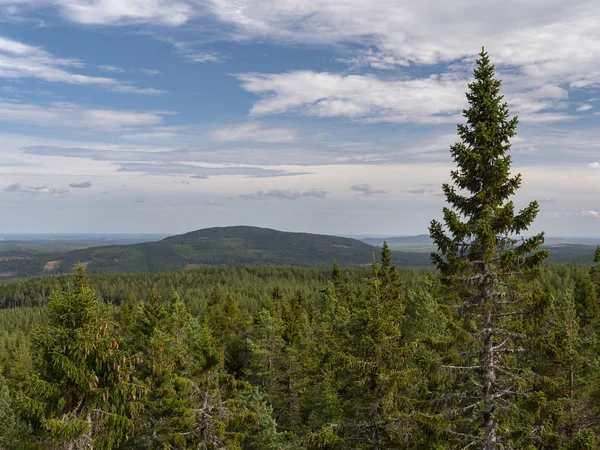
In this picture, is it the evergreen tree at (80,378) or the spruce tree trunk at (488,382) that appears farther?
the evergreen tree at (80,378)

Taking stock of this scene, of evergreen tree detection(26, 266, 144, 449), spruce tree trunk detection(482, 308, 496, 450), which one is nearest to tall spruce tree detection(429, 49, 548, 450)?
spruce tree trunk detection(482, 308, 496, 450)

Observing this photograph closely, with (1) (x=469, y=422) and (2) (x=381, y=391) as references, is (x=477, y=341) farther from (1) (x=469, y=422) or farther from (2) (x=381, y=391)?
(2) (x=381, y=391)

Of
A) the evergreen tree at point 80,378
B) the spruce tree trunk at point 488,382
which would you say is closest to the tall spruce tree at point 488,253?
the spruce tree trunk at point 488,382

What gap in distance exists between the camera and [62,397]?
50.3 ft

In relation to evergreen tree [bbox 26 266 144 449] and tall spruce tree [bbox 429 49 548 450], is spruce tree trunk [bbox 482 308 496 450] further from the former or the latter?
evergreen tree [bbox 26 266 144 449]

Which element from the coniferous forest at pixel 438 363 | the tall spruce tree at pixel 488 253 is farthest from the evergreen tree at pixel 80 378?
the tall spruce tree at pixel 488 253

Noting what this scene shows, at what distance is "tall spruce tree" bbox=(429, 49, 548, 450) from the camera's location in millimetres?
14461

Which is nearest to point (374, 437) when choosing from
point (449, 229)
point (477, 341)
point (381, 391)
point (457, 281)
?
point (381, 391)

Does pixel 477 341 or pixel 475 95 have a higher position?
pixel 475 95

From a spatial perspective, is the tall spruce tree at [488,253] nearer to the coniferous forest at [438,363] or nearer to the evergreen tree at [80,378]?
the coniferous forest at [438,363]

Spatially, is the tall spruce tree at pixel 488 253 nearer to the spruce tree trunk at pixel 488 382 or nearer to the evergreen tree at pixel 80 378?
the spruce tree trunk at pixel 488 382

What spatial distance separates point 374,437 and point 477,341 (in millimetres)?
8714

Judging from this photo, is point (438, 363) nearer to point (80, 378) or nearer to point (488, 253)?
point (488, 253)

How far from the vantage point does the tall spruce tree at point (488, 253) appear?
569 inches
